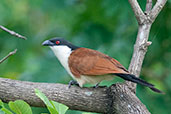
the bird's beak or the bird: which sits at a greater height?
the bird's beak

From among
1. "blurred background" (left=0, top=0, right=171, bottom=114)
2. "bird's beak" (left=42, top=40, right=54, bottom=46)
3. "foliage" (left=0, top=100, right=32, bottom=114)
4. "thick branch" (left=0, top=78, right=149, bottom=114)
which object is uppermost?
"blurred background" (left=0, top=0, right=171, bottom=114)

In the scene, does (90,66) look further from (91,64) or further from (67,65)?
(67,65)

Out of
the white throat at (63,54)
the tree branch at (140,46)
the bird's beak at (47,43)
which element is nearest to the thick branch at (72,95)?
the tree branch at (140,46)

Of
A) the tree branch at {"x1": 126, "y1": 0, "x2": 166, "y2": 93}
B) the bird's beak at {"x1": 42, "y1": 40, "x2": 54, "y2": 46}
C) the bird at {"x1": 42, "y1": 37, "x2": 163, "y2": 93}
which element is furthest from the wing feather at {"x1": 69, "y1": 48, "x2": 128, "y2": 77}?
the bird's beak at {"x1": 42, "y1": 40, "x2": 54, "y2": 46}

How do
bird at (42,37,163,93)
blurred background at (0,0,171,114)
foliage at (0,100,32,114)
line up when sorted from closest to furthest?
foliage at (0,100,32,114) → bird at (42,37,163,93) → blurred background at (0,0,171,114)

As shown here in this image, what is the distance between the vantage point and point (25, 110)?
1698 millimetres

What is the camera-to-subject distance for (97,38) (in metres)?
4.69

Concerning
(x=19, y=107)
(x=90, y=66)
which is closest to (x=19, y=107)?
(x=19, y=107)

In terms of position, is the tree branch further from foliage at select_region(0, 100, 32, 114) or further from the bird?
foliage at select_region(0, 100, 32, 114)

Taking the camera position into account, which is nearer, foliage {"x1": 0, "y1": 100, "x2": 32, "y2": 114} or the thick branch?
foliage {"x1": 0, "y1": 100, "x2": 32, "y2": 114}

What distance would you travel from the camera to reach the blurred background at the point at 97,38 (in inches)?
168

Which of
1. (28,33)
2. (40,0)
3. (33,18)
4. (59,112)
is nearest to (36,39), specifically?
(28,33)

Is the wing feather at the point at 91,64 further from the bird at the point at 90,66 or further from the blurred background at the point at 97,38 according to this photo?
the blurred background at the point at 97,38

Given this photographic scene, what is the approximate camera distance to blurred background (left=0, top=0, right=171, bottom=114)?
4.28 metres
